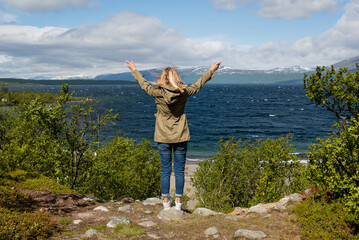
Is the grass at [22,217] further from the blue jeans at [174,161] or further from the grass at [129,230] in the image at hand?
the blue jeans at [174,161]

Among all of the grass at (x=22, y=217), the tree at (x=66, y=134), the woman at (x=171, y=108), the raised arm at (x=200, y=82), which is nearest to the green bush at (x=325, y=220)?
the woman at (x=171, y=108)

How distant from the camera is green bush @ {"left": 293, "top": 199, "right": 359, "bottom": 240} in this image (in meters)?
5.71

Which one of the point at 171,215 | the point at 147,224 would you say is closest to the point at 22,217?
the point at 147,224

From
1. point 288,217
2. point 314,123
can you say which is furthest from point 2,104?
point 288,217

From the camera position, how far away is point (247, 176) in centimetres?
1769

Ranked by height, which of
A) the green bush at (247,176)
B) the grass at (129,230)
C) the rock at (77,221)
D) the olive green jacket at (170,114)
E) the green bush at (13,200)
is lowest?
the green bush at (247,176)

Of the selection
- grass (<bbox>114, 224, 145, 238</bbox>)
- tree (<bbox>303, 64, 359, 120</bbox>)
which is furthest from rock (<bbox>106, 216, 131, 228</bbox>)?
tree (<bbox>303, 64, 359, 120</bbox>)

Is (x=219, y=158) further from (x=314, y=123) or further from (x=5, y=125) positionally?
(x=314, y=123)

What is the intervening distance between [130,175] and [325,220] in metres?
12.1

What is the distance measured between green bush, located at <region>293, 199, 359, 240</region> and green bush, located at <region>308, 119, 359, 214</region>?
0.87 feet

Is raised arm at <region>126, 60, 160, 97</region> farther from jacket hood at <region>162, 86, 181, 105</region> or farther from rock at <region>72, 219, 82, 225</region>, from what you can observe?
rock at <region>72, 219, 82, 225</region>

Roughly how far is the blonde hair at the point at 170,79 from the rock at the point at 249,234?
3.46 metres

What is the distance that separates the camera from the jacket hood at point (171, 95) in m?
6.38

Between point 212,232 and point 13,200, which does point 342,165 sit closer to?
point 212,232
